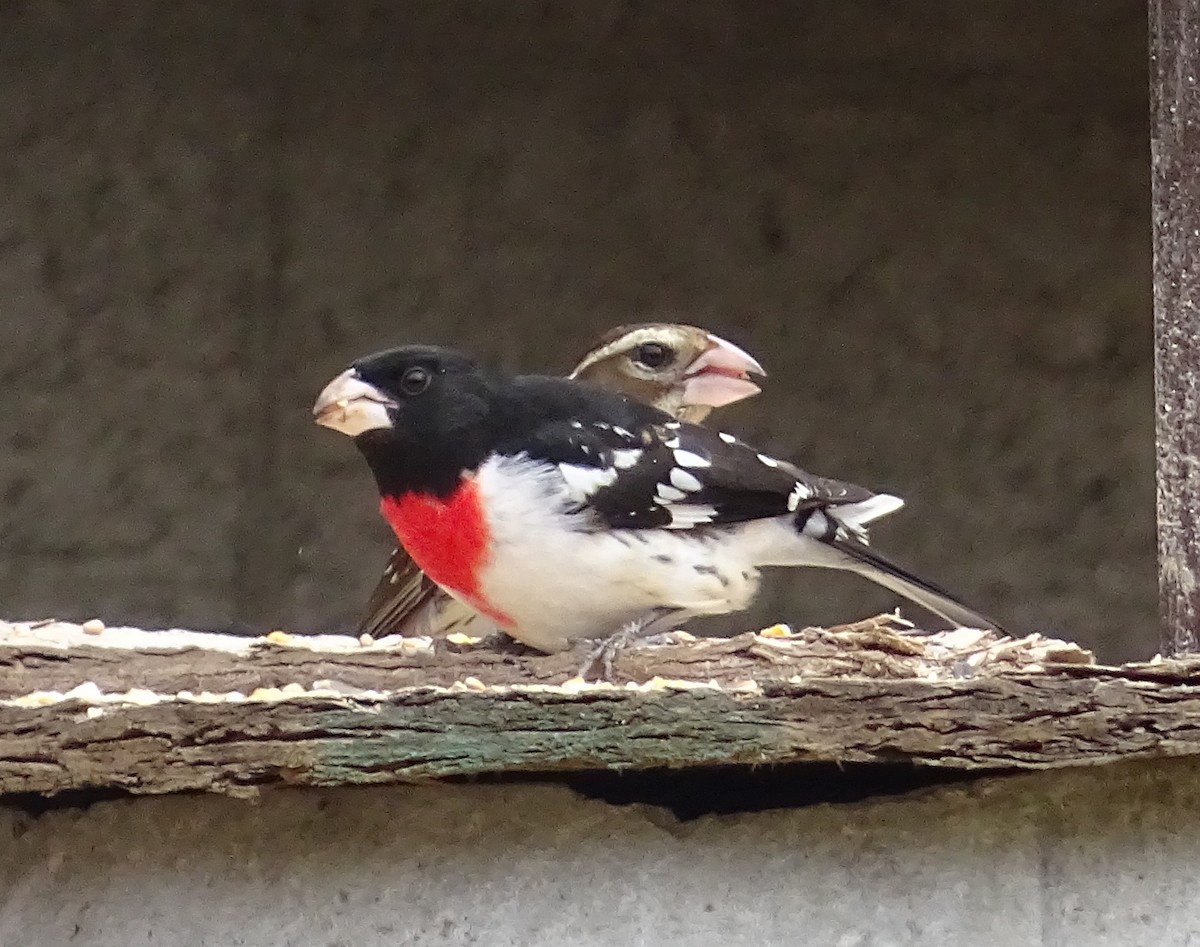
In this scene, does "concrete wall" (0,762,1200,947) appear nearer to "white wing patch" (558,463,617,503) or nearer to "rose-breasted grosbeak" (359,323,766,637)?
"white wing patch" (558,463,617,503)

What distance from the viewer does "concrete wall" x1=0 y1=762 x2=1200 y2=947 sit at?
1.08 m

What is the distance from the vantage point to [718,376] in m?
1.88

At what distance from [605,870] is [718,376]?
0.86m

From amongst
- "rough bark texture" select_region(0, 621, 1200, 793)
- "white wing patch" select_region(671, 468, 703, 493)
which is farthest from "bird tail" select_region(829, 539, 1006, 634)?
"rough bark texture" select_region(0, 621, 1200, 793)

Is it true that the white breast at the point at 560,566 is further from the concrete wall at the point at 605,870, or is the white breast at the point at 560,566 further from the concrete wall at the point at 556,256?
the concrete wall at the point at 556,256

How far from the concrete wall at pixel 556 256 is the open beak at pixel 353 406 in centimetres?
104

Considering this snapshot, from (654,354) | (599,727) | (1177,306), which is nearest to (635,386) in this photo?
(654,354)

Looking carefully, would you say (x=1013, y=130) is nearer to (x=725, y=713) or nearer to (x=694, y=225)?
(x=694, y=225)

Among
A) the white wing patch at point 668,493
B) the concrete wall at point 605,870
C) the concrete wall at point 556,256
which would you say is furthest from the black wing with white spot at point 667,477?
the concrete wall at point 556,256

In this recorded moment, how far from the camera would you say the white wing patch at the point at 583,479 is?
1.36 meters

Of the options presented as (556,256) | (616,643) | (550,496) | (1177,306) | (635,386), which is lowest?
(616,643)

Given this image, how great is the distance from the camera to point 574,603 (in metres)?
1.34

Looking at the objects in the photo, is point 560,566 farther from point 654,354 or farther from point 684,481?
point 654,354

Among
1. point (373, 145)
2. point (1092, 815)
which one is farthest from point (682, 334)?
point (1092, 815)
